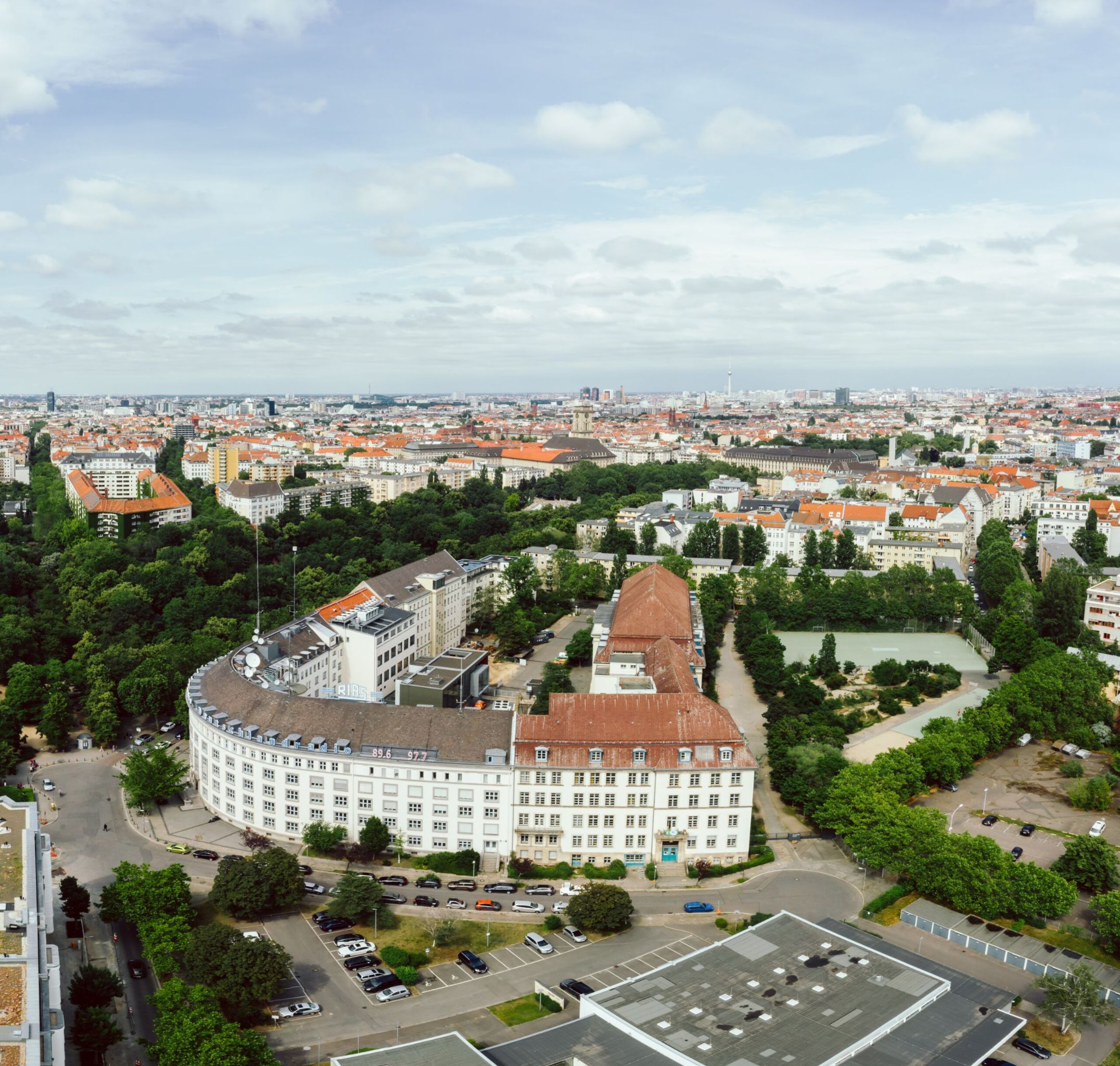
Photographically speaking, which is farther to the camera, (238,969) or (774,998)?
(238,969)

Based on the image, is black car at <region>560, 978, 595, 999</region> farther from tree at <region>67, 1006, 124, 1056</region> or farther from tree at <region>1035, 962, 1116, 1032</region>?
tree at <region>1035, 962, 1116, 1032</region>

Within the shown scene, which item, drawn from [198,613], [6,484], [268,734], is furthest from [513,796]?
[6,484]

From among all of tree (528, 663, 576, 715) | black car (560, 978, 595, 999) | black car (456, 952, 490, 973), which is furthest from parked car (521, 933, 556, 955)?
tree (528, 663, 576, 715)

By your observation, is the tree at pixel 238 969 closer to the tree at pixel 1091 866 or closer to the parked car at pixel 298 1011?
the parked car at pixel 298 1011

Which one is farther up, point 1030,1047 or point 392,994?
point 1030,1047

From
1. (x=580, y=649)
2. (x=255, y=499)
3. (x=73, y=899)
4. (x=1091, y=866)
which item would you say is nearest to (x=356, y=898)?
(x=73, y=899)

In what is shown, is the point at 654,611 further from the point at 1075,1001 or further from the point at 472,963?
the point at 1075,1001
